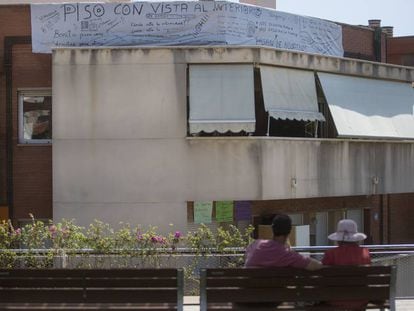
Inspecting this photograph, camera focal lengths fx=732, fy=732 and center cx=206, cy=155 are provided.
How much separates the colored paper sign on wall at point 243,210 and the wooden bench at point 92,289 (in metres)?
10.4

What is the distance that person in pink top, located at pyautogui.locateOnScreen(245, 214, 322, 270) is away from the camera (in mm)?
7328

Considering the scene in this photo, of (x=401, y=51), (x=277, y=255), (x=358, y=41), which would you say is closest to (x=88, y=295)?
A: (x=277, y=255)

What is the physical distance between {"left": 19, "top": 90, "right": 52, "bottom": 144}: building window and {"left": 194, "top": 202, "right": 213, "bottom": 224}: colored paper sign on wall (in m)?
4.37

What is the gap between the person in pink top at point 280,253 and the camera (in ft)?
24.0

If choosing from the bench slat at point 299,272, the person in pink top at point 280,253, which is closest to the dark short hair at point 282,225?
the person in pink top at point 280,253

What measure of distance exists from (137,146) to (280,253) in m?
10.2

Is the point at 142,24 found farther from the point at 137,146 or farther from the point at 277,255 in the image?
the point at 277,255

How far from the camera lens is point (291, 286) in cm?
744

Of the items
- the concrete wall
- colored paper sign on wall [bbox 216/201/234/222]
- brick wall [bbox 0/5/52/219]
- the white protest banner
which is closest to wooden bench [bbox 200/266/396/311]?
the concrete wall

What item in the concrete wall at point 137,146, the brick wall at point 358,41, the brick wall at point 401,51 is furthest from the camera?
the brick wall at point 401,51

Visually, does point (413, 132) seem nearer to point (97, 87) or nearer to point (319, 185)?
point (319, 185)

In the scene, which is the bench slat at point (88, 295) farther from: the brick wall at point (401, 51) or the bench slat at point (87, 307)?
the brick wall at point (401, 51)

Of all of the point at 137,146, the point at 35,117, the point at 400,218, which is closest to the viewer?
the point at 137,146

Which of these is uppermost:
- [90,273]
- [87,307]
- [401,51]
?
[401,51]
